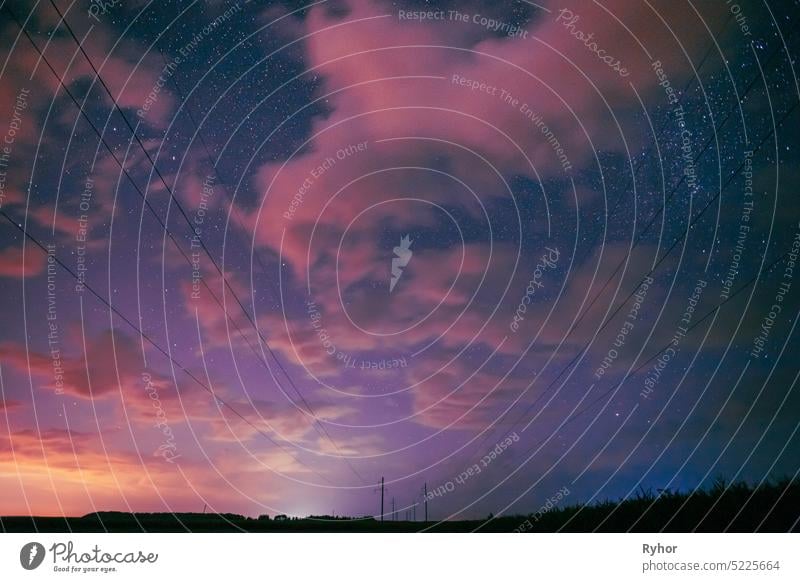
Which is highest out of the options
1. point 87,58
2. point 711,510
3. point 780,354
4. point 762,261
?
point 87,58

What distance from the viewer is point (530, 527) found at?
69.5 feet
